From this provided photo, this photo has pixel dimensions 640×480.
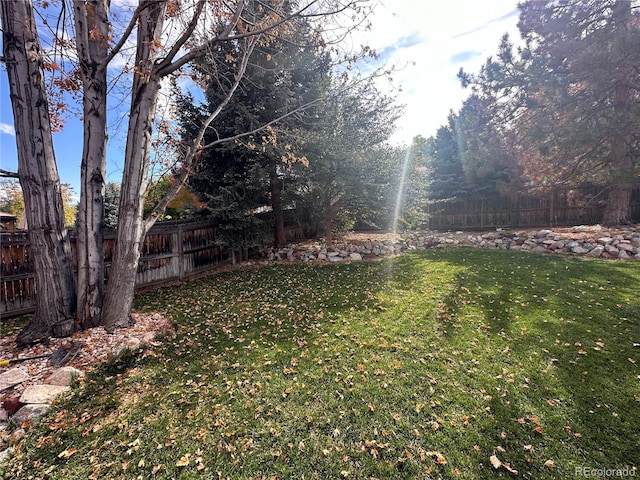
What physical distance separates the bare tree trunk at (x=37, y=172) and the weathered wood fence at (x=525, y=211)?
15.4 meters

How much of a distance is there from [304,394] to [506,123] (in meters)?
16.2

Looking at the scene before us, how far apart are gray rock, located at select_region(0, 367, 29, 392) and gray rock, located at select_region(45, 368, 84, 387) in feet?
0.83

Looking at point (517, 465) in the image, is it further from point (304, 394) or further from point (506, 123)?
point (506, 123)

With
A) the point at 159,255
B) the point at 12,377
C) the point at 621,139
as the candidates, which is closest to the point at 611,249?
the point at 621,139

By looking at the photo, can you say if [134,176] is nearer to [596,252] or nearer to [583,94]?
[596,252]

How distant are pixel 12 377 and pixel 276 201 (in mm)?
6888

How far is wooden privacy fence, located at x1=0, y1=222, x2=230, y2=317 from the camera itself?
14.5 ft

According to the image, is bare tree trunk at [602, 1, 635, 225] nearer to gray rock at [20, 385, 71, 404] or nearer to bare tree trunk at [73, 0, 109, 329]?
bare tree trunk at [73, 0, 109, 329]

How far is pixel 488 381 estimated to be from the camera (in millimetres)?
2715

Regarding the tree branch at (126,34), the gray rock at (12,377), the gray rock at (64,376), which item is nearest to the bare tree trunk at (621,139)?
the tree branch at (126,34)

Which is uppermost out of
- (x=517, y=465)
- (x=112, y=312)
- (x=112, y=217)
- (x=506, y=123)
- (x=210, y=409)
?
(x=506, y=123)

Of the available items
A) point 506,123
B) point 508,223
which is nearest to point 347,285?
point 508,223

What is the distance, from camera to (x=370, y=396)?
2576mm

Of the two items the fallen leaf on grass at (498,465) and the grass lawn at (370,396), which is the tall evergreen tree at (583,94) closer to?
the grass lawn at (370,396)
